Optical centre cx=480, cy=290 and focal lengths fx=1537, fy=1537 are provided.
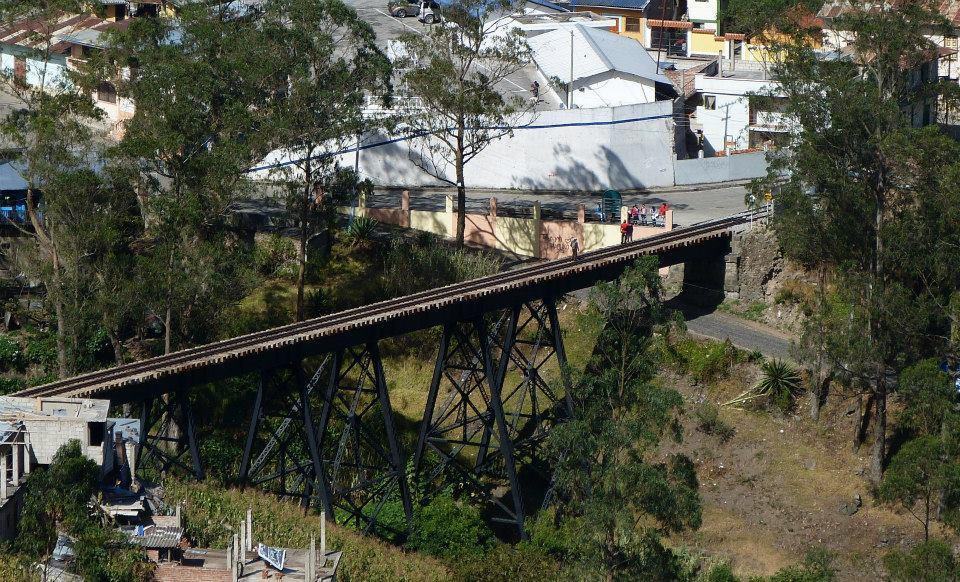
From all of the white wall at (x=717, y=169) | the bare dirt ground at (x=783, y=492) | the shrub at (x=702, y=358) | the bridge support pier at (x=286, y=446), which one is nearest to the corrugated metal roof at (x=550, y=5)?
the white wall at (x=717, y=169)

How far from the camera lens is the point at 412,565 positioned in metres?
36.2

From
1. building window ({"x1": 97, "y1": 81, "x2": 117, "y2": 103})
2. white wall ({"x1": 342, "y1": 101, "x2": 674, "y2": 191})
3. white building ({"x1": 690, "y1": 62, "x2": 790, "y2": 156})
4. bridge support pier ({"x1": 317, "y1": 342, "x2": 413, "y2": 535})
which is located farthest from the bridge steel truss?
building window ({"x1": 97, "y1": 81, "x2": 117, "y2": 103})

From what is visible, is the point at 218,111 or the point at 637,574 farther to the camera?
the point at 218,111

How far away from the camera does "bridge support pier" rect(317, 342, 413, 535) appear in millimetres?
37344

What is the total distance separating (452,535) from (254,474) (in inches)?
201

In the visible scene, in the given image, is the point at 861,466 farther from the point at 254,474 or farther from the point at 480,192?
the point at 480,192

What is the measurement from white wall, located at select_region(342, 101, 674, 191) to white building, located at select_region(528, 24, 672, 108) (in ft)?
8.12

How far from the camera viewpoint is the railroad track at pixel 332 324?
33.8 meters

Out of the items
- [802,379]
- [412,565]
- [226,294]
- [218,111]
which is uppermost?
A: [218,111]

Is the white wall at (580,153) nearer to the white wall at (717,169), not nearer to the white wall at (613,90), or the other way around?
the white wall at (717,169)

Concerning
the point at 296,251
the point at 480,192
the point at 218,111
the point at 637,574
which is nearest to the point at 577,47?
the point at 480,192

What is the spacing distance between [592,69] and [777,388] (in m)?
21.2

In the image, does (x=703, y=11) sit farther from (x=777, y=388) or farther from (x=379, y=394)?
(x=379, y=394)

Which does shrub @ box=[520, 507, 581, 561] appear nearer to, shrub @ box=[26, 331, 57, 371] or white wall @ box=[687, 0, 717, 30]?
shrub @ box=[26, 331, 57, 371]
